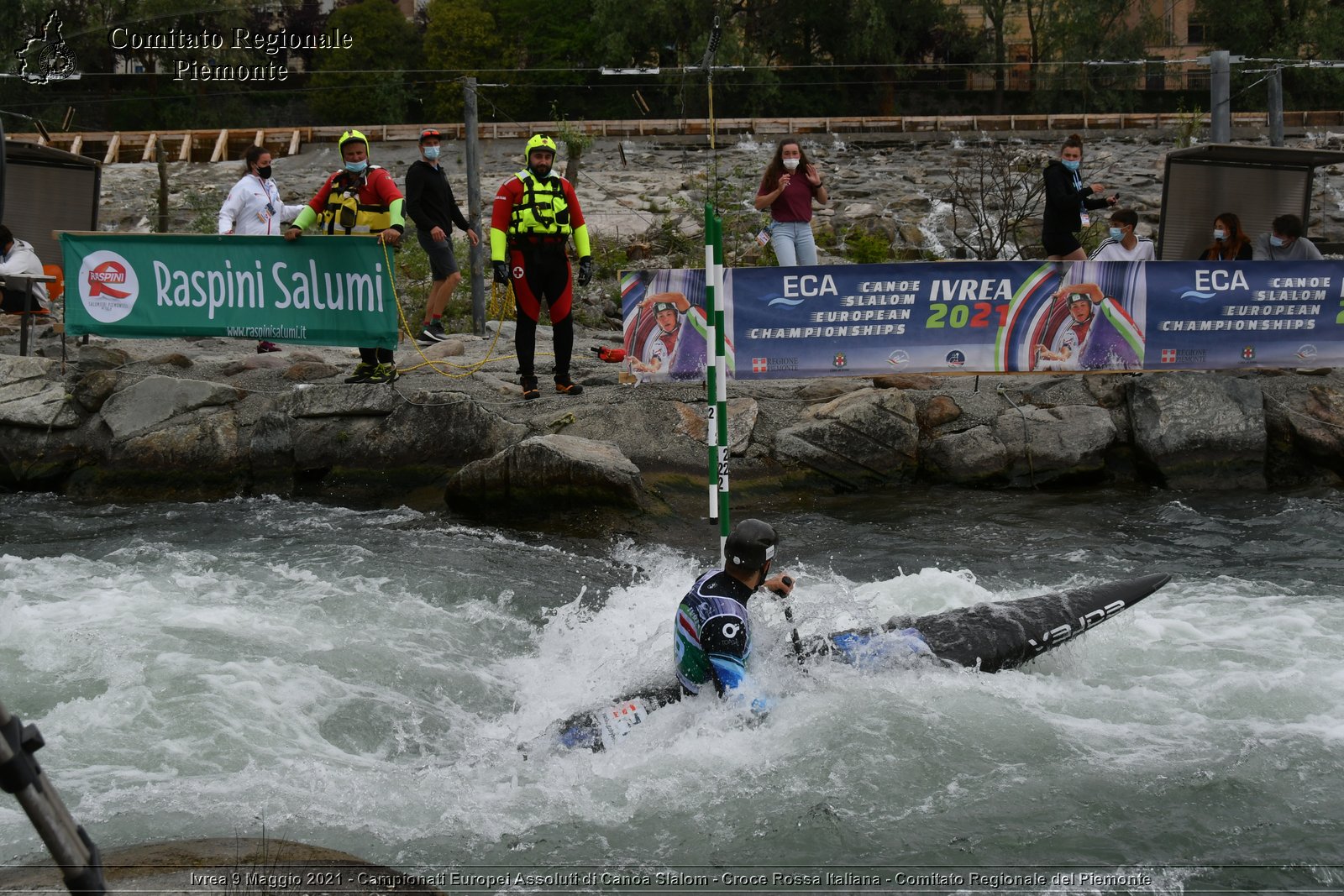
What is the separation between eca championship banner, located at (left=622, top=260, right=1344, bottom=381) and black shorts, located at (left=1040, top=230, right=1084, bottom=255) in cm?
92

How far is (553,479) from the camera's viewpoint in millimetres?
9906

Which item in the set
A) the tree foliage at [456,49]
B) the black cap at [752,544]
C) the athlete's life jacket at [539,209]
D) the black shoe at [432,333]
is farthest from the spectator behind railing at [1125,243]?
the tree foliage at [456,49]

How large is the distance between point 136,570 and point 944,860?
5.89m

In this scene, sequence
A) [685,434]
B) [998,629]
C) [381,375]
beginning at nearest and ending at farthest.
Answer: [998,629], [685,434], [381,375]

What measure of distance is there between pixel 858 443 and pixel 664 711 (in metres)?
5.16

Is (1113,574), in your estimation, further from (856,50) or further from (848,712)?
(856,50)

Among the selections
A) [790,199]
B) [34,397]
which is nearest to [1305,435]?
[790,199]

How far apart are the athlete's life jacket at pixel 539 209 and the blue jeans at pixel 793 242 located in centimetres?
208

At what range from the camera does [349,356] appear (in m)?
12.7

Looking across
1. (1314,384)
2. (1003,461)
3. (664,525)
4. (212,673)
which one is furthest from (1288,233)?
(212,673)

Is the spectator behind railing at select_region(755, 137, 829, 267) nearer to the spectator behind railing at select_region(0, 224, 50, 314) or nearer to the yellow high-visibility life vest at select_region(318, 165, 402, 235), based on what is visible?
the yellow high-visibility life vest at select_region(318, 165, 402, 235)

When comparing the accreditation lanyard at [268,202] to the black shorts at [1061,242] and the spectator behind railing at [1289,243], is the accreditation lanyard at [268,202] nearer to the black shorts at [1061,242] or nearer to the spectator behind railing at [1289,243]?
the black shorts at [1061,242]

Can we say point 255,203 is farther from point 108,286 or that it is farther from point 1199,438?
point 1199,438

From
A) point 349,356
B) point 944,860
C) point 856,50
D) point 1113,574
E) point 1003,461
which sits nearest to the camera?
point 944,860
